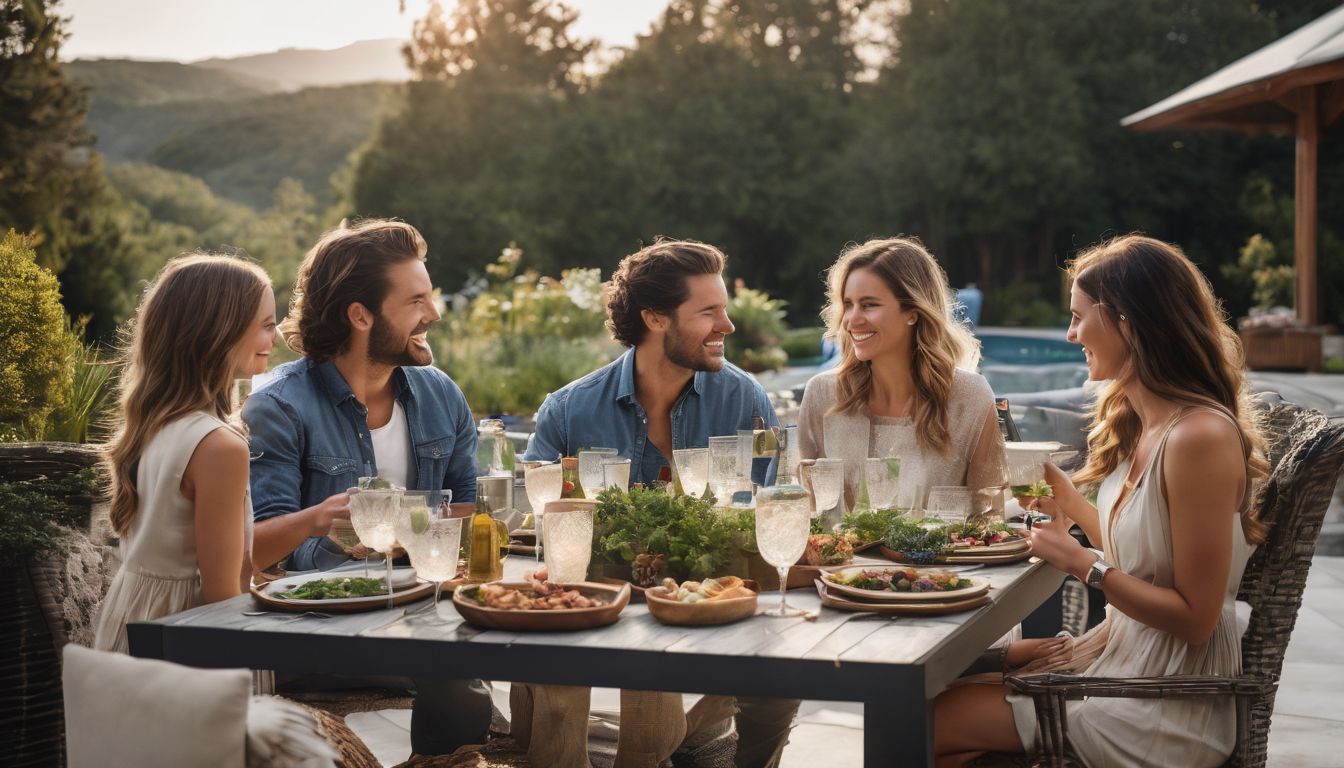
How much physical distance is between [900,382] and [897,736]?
6.18 feet

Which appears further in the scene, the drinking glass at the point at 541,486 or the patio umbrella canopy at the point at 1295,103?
the patio umbrella canopy at the point at 1295,103

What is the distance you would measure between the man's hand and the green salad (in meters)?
0.25

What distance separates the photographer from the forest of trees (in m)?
26.3

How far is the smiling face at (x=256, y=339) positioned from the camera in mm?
2857

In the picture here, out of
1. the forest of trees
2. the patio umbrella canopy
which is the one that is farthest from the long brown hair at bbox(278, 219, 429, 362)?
the forest of trees

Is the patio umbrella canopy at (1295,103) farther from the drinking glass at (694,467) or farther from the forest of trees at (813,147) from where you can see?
the forest of trees at (813,147)

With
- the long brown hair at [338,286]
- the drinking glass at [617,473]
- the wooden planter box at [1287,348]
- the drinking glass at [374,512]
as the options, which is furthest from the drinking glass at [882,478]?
the wooden planter box at [1287,348]

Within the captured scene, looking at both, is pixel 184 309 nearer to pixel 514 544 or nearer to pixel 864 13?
pixel 514 544

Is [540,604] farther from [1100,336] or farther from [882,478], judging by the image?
[1100,336]

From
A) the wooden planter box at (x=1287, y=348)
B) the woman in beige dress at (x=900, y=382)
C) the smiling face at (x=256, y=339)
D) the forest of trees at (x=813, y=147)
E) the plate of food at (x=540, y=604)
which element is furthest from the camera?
the forest of trees at (x=813, y=147)

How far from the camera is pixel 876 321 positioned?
3809mm

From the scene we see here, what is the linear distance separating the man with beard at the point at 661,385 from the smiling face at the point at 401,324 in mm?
530

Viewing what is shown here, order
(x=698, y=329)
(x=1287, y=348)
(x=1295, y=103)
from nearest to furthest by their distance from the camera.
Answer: (x=698, y=329) < (x=1295, y=103) < (x=1287, y=348)

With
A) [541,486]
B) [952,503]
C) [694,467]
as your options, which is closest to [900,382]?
[952,503]
